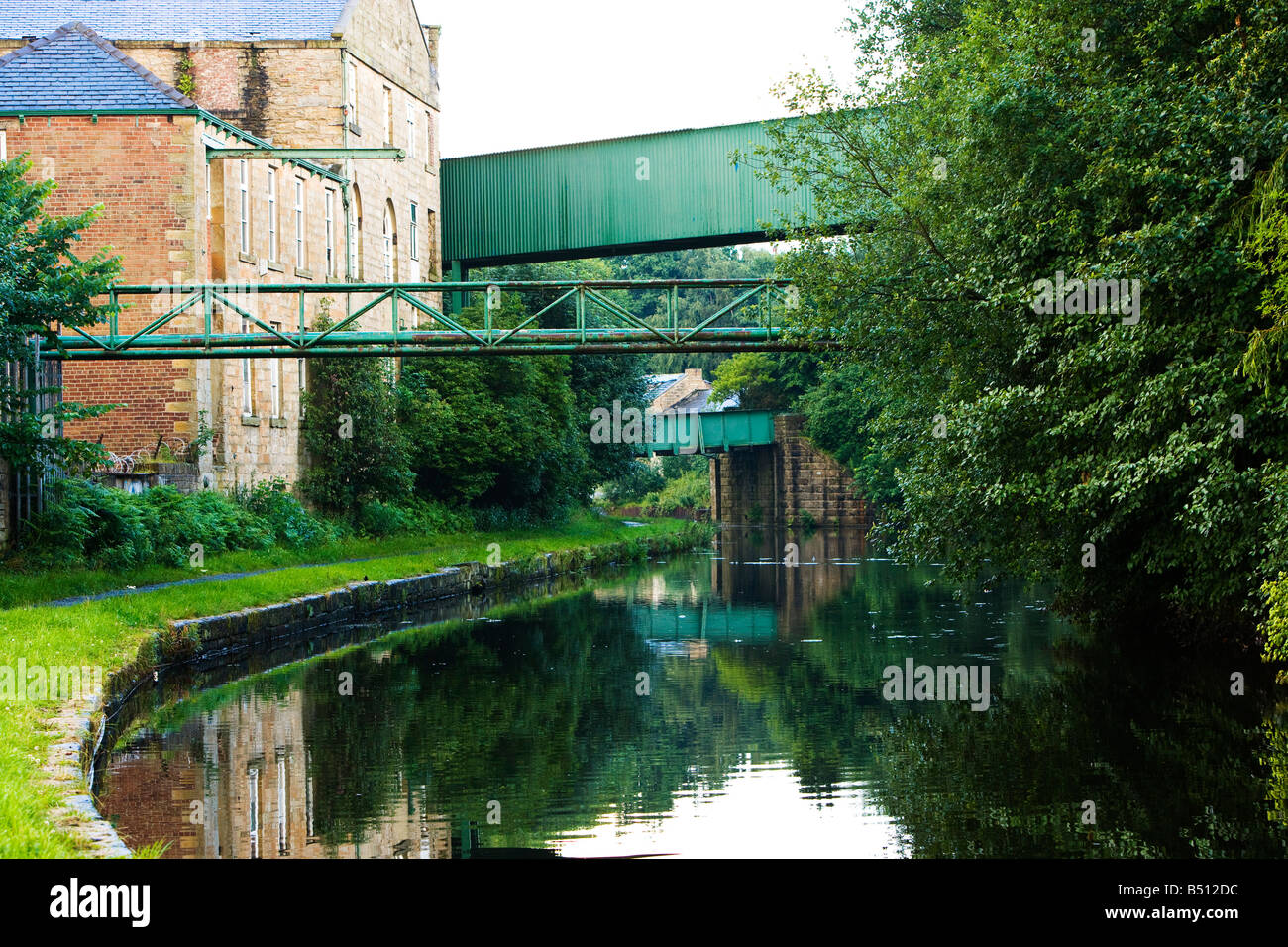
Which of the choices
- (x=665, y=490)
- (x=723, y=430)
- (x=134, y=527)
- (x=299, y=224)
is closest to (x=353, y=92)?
(x=299, y=224)

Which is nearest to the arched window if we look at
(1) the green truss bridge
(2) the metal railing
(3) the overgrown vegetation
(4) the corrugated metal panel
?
(4) the corrugated metal panel

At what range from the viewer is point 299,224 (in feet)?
96.7

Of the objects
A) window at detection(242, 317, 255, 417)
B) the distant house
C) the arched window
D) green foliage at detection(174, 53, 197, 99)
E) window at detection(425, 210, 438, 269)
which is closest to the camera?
window at detection(242, 317, 255, 417)

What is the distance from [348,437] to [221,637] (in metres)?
13.5

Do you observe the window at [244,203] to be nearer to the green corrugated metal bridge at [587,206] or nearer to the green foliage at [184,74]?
the green corrugated metal bridge at [587,206]

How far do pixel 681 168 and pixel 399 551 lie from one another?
13.9 m

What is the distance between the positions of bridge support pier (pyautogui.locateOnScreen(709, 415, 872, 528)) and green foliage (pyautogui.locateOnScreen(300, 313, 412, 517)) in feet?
94.6

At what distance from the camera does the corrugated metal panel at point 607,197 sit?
117ft

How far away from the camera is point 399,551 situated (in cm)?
2714

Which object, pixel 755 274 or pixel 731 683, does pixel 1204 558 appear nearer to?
pixel 731 683

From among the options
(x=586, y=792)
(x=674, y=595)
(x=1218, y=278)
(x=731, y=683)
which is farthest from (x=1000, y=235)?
(x=674, y=595)

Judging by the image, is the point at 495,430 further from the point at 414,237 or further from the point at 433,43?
the point at 433,43

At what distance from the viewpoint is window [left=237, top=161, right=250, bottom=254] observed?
86.3 ft

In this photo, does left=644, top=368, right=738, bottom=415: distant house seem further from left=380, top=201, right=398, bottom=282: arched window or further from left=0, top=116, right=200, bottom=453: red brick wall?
left=0, top=116, right=200, bottom=453: red brick wall
